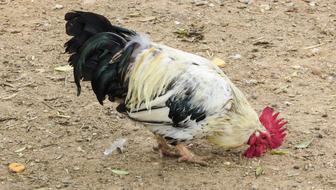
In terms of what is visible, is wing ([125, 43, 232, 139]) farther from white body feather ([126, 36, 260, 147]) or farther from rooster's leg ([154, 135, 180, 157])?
rooster's leg ([154, 135, 180, 157])

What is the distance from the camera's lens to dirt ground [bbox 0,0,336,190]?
470cm

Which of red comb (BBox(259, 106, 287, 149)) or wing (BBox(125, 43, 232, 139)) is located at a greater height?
wing (BBox(125, 43, 232, 139))

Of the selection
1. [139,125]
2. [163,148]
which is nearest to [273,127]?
[163,148]

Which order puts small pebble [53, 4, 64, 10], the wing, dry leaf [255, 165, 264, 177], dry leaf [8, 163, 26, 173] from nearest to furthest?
the wing, dry leaf [255, 165, 264, 177], dry leaf [8, 163, 26, 173], small pebble [53, 4, 64, 10]

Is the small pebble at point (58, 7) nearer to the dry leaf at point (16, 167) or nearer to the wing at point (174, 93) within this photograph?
the dry leaf at point (16, 167)

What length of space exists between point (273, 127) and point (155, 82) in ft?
3.23

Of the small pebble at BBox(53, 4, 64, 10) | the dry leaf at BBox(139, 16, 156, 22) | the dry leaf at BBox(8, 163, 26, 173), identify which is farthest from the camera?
the small pebble at BBox(53, 4, 64, 10)

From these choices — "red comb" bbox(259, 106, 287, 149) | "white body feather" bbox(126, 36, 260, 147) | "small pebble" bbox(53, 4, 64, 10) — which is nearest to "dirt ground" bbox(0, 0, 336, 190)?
"small pebble" bbox(53, 4, 64, 10)

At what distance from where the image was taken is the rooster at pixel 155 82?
446cm

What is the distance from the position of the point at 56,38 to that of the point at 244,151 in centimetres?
275

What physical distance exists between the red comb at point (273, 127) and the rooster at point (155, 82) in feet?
0.81

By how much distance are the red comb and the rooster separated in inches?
9.8

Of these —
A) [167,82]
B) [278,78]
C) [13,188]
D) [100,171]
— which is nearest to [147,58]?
[167,82]

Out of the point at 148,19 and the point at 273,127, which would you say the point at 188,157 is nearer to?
the point at 273,127
